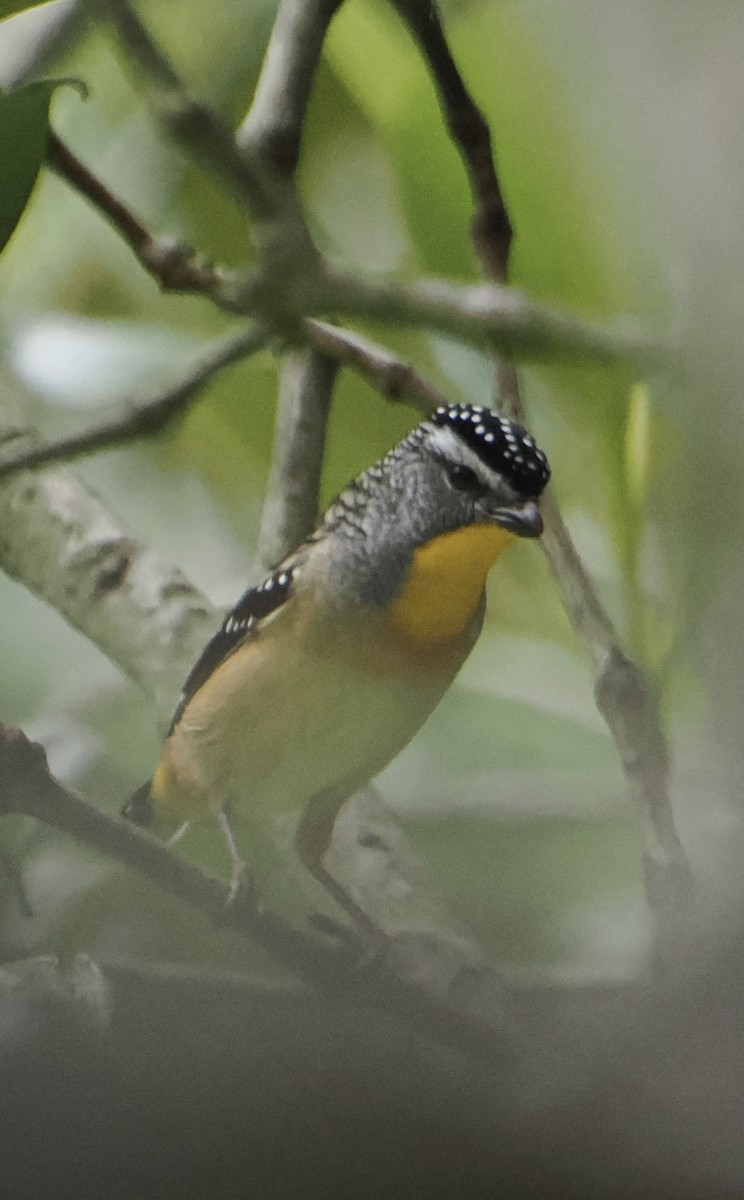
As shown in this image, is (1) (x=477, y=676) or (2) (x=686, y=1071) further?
(1) (x=477, y=676)

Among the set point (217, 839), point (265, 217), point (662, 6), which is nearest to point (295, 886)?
point (217, 839)

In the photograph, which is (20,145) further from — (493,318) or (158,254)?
(493,318)

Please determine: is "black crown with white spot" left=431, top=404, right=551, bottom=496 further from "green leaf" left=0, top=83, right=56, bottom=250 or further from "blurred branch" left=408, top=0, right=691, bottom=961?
"green leaf" left=0, top=83, right=56, bottom=250

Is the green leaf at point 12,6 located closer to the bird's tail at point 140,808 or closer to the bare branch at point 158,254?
the bare branch at point 158,254

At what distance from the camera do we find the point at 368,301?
609 mm

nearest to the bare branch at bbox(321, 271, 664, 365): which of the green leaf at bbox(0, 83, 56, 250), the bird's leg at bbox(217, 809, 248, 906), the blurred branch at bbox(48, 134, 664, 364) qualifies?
the blurred branch at bbox(48, 134, 664, 364)

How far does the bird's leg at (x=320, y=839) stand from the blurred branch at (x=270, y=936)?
37mm

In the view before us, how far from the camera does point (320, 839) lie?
1.98 feet

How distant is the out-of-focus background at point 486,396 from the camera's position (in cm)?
56

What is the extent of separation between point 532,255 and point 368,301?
0.08 meters

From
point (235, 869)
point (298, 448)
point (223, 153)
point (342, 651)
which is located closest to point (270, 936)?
point (235, 869)

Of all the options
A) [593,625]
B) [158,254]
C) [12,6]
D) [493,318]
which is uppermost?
[12,6]

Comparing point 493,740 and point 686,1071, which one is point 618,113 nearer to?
point 493,740

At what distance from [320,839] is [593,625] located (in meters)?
0.16
